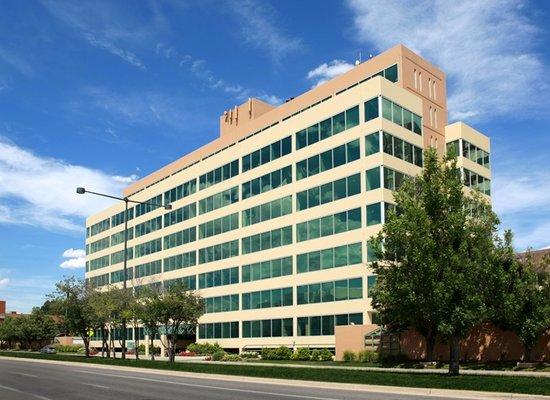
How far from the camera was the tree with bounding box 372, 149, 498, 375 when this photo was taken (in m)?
24.4

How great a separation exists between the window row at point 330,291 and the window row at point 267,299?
5.33ft

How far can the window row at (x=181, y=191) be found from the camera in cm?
7200

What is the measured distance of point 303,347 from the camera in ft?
166

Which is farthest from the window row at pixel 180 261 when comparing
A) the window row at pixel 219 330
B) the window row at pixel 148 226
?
the window row at pixel 219 330

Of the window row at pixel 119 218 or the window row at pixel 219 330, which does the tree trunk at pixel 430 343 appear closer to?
the window row at pixel 219 330

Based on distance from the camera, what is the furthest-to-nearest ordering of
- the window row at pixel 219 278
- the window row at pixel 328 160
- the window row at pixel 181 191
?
1. the window row at pixel 181 191
2. the window row at pixel 219 278
3. the window row at pixel 328 160

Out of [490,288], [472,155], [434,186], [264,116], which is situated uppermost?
[264,116]

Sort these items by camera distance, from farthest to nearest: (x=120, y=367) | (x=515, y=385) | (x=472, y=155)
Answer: (x=472, y=155)
(x=120, y=367)
(x=515, y=385)

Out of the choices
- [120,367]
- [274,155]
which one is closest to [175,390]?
[120,367]

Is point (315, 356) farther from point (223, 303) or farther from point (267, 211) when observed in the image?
point (223, 303)

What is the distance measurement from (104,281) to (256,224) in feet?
143

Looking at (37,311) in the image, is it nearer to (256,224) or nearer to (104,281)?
(104,281)

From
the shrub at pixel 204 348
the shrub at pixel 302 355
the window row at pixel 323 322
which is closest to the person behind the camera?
the window row at pixel 323 322

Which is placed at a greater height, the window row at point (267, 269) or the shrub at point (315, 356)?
the window row at point (267, 269)
